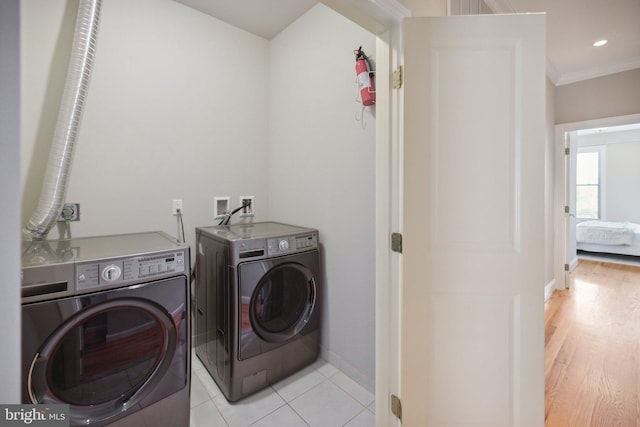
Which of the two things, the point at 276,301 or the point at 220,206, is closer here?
the point at 276,301

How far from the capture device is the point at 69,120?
1.50 metres

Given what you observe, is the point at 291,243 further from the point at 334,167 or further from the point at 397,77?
the point at 397,77

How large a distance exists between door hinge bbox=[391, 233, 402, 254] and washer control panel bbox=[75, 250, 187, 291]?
1024 millimetres

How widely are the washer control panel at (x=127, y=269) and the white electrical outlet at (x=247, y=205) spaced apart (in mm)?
1106

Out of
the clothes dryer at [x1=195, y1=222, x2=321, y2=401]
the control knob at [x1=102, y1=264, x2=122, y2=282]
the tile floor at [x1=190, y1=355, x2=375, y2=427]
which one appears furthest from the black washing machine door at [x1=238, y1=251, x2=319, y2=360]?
the control knob at [x1=102, y1=264, x2=122, y2=282]

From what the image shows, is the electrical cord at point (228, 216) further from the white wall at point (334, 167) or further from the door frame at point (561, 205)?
the door frame at point (561, 205)

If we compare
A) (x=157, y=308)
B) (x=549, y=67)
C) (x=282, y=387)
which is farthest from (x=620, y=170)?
(x=157, y=308)

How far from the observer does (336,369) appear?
6.64ft

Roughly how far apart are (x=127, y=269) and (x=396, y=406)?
139cm

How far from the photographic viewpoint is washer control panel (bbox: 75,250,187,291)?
114cm

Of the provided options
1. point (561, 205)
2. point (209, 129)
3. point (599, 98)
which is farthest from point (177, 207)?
point (599, 98)

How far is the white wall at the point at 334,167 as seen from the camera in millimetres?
1828

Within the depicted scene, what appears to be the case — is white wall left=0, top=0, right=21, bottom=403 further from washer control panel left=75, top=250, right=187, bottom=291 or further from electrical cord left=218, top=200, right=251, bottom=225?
electrical cord left=218, top=200, right=251, bottom=225

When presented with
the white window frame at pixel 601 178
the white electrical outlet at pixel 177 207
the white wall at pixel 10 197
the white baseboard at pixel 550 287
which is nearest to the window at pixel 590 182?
the white window frame at pixel 601 178
